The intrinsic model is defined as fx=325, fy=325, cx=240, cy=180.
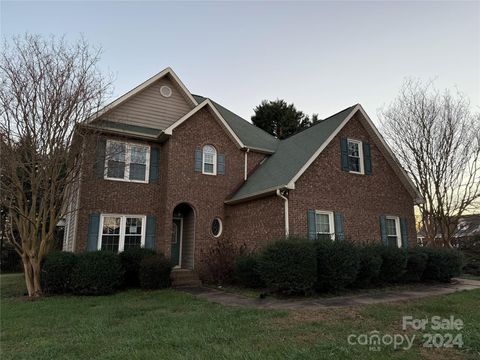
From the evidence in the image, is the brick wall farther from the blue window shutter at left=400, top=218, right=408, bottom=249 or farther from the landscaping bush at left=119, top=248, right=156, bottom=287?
the landscaping bush at left=119, top=248, right=156, bottom=287

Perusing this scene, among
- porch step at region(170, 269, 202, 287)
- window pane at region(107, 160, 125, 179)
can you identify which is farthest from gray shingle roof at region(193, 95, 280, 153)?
porch step at region(170, 269, 202, 287)

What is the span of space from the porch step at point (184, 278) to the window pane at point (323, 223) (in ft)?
17.0

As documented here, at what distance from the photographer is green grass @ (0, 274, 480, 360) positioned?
4.59 meters

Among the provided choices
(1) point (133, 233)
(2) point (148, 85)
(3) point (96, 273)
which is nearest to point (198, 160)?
(1) point (133, 233)

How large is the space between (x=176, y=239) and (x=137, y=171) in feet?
11.9

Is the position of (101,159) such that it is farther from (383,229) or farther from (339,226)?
(383,229)

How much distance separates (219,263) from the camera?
12.5 metres

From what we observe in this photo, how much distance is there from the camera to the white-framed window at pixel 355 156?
45.7 ft

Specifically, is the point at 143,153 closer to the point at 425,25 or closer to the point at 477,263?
the point at 425,25

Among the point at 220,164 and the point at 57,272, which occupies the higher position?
the point at 220,164

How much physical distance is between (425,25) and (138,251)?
13.0 meters

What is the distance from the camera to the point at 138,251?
1180 centimetres

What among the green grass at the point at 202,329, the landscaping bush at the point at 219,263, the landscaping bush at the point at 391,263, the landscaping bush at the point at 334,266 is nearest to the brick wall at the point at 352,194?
the landscaping bush at the point at 391,263

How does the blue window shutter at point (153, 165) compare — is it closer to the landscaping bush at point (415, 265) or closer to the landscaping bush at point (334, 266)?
the landscaping bush at point (334, 266)
